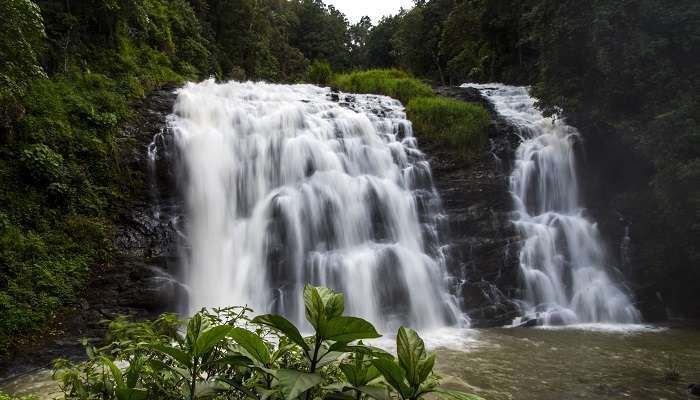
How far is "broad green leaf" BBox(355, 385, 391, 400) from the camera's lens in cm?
130

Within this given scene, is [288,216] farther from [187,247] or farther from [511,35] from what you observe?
[511,35]

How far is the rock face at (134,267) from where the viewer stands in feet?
22.1

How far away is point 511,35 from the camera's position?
66.9ft

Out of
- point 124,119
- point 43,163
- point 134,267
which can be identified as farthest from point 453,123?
point 43,163

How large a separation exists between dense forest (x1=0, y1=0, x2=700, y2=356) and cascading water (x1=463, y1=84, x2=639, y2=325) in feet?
2.36

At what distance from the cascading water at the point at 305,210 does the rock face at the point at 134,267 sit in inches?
17.0

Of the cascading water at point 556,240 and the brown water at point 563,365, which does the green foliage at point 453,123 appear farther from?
the brown water at point 563,365

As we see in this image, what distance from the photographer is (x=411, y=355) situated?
1299 mm

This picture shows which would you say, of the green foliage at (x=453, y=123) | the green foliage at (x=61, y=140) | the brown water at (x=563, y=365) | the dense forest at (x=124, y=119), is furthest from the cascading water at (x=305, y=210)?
the brown water at (x=563, y=365)

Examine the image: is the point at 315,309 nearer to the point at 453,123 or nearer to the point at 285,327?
the point at 285,327

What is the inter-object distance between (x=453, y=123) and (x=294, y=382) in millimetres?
12467

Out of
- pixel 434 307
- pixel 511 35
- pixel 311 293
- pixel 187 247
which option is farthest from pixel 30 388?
pixel 511 35

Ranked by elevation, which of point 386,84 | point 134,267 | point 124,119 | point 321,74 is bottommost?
point 134,267

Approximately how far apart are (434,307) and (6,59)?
335 inches
